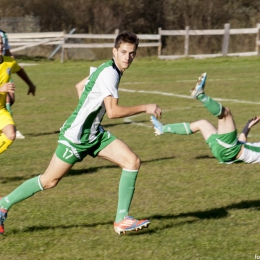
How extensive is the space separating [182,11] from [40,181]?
3598 centimetres

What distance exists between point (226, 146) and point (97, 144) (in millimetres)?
2485

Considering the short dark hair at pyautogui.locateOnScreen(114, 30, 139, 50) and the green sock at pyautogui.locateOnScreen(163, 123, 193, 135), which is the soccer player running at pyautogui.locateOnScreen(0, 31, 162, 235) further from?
the green sock at pyautogui.locateOnScreen(163, 123, 193, 135)

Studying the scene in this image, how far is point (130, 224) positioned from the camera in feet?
19.2

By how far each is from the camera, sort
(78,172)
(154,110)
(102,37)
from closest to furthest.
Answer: (154,110)
(78,172)
(102,37)

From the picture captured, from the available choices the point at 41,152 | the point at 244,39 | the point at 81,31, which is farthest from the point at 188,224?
the point at 81,31

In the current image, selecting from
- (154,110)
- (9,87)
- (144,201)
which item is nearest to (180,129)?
(144,201)

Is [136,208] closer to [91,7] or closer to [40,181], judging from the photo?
[40,181]

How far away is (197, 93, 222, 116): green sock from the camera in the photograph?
25.2 feet

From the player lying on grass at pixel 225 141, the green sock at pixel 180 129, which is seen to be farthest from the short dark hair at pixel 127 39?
the green sock at pixel 180 129

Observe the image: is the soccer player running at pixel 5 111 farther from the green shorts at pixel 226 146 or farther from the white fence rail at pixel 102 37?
the white fence rail at pixel 102 37

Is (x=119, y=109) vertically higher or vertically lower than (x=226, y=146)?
higher

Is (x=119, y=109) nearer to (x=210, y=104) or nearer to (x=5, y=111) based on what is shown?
(x=210, y=104)

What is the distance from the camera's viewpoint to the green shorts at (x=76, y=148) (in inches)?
233

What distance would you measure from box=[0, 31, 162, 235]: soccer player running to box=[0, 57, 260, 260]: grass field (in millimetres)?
313
